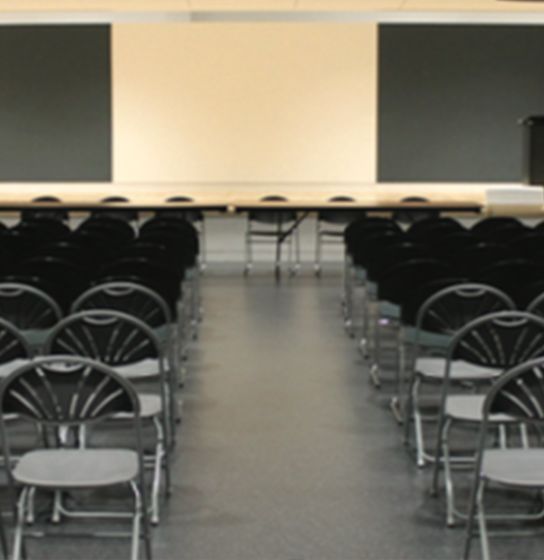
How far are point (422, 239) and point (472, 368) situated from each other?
347 centimetres

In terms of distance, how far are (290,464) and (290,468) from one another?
0.06 metres

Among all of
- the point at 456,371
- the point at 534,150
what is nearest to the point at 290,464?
the point at 456,371

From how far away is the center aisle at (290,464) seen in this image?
4.13m

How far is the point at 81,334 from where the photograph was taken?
4562mm

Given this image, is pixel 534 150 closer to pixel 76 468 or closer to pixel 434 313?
pixel 434 313

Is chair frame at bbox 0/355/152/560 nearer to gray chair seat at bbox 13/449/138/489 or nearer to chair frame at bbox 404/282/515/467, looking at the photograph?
gray chair seat at bbox 13/449/138/489

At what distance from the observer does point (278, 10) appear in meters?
11.2

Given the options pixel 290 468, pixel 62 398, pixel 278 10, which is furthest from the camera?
pixel 278 10

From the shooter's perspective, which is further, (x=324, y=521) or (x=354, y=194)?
(x=354, y=194)

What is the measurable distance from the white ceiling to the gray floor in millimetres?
4082

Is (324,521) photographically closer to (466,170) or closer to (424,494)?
(424,494)

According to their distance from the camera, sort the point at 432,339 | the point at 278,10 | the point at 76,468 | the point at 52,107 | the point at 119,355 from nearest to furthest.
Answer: the point at 76,468 < the point at 119,355 < the point at 432,339 < the point at 278,10 < the point at 52,107

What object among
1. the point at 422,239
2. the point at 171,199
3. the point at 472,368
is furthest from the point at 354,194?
the point at 472,368

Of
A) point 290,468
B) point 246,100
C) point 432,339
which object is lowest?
point 290,468
